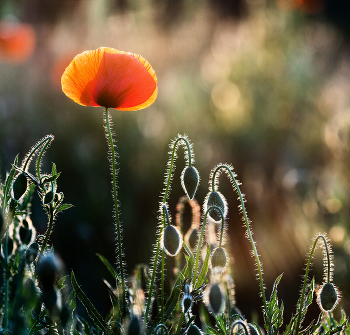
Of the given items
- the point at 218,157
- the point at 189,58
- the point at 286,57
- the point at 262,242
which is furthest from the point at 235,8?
the point at 262,242

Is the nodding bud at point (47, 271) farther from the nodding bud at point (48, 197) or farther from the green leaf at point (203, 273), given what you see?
the green leaf at point (203, 273)

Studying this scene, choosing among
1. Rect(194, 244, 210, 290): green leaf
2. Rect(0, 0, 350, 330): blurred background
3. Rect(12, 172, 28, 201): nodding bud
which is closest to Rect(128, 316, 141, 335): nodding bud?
Rect(194, 244, 210, 290): green leaf

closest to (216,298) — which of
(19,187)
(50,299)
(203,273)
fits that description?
(203,273)

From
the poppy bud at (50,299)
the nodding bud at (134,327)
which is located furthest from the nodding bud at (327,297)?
the poppy bud at (50,299)

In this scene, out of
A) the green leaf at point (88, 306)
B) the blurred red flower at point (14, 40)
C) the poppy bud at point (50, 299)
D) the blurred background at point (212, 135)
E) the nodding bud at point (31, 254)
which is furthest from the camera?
the blurred red flower at point (14, 40)

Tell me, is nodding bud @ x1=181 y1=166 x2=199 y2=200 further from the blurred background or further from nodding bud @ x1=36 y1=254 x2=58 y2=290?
Answer: the blurred background

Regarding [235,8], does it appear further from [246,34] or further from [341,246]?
[341,246]

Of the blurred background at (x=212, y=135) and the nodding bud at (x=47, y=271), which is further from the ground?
the blurred background at (x=212, y=135)
